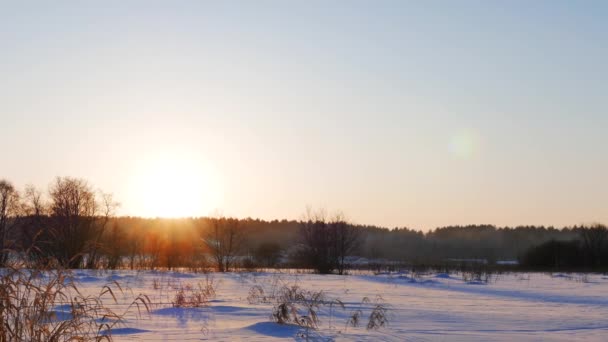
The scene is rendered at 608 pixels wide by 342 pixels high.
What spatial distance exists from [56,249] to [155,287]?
17.5 meters

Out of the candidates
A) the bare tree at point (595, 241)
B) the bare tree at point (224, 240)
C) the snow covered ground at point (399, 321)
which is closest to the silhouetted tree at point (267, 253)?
the bare tree at point (224, 240)

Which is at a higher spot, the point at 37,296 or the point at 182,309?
the point at 37,296

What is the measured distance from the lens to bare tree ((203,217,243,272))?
2917 cm

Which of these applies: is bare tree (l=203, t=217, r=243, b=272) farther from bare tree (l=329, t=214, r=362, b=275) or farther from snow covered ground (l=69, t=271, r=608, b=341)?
snow covered ground (l=69, t=271, r=608, b=341)

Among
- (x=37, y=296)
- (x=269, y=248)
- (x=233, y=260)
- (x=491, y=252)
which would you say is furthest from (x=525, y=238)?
(x=37, y=296)

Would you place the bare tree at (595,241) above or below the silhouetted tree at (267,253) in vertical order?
above

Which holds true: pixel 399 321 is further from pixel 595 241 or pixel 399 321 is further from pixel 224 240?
pixel 595 241

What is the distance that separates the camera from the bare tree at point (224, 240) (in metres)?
29.2

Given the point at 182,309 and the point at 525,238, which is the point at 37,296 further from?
the point at 525,238

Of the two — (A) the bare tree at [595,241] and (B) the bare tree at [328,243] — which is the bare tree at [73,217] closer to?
(B) the bare tree at [328,243]

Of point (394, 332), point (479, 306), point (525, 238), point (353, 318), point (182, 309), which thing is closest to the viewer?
point (394, 332)

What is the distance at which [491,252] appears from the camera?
56.3m

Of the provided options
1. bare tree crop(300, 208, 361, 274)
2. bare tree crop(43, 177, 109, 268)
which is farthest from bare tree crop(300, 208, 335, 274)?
bare tree crop(43, 177, 109, 268)

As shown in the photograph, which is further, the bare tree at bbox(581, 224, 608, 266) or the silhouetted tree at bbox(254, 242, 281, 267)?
the silhouetted tree at bbox(254, 242, 281, 267)
